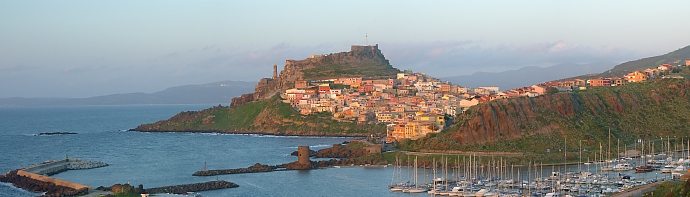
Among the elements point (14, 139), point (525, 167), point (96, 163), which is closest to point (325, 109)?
point (14, 139)

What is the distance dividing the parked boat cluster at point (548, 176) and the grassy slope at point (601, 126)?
7.41ft

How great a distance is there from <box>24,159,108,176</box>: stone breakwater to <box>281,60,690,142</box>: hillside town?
879 inches

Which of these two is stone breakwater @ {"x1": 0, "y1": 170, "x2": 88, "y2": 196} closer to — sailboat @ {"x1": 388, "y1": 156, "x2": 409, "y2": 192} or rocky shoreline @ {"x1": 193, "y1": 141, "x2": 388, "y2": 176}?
rocky shoreline @ {"x1": 193, "y1": 141, "x2": 388, "y2": 176}

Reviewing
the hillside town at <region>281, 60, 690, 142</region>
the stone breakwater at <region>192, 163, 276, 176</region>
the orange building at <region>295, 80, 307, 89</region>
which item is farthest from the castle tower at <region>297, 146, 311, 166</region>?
the orange building at <region>295, 80, 307, 89</region>

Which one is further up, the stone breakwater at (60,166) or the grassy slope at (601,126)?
the grassy slope at (601,126)

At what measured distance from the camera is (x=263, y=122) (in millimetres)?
104625

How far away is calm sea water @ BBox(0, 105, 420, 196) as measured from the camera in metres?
51.5

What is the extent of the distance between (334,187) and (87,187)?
12364 millimetres

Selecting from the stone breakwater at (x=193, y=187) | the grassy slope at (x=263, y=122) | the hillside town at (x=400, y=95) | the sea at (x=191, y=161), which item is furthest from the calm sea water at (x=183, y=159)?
the hillside town at (x=400, y=95)

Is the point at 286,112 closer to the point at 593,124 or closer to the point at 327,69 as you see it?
the point at 327,69

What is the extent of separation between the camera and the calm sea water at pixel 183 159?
51.5 metres

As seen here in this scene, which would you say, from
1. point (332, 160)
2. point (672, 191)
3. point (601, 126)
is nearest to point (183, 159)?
point (332, 160)

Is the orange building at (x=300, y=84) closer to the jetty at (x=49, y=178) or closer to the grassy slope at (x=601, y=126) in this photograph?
the grassy slope at (x=601, y=126)

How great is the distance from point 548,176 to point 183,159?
28302 mm
